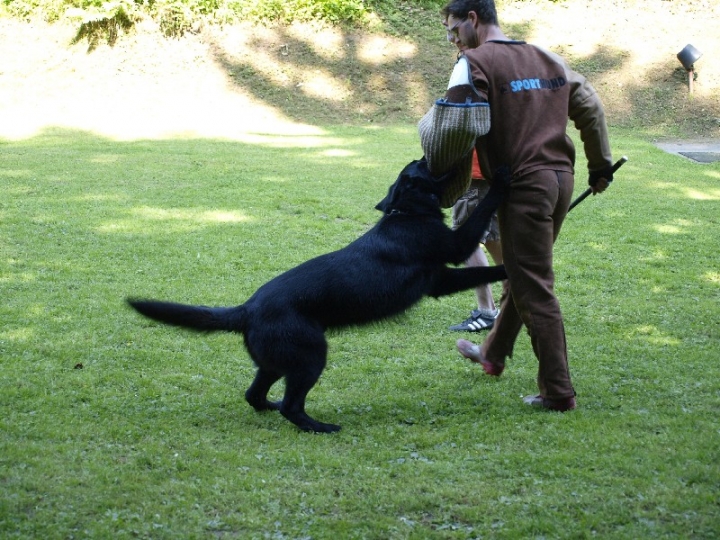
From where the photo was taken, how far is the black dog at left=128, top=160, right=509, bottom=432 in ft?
14.3

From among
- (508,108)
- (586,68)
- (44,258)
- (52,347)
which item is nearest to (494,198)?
(508,108)

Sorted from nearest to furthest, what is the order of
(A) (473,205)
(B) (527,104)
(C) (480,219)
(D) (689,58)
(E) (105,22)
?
(B) (527,104)
(C) (480,219)
(A) (473,205)
(D) (689,58)
(E) (105,22)

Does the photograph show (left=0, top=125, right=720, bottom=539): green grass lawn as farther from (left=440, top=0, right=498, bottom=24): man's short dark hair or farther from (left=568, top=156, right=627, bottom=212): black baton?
(left=440, top=0, right=498, bottom=24): man's short dark hair

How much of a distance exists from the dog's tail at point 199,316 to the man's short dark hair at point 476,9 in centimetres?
197

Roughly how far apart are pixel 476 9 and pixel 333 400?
2.38m

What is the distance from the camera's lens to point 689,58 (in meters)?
17.4

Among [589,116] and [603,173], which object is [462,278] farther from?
[589,116]

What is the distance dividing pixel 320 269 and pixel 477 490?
1.51m

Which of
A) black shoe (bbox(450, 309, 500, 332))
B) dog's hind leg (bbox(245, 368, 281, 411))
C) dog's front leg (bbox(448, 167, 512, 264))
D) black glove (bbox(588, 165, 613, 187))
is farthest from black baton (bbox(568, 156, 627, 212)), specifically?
dog's hind leg (bbox(245, 368, 281, 411))

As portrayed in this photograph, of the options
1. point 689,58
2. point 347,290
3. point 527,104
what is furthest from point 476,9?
point 689,58

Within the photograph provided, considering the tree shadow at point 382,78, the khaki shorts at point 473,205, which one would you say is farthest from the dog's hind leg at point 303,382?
the tree shadow at point 382,78

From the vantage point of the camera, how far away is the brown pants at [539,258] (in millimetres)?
4383

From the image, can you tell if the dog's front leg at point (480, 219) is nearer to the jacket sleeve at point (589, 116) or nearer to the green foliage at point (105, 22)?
the jacket sleeve at point (589, 116)

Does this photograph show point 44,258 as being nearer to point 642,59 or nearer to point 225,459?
point 225,459
